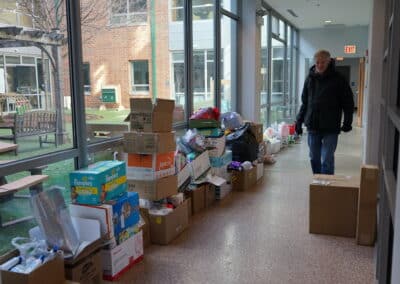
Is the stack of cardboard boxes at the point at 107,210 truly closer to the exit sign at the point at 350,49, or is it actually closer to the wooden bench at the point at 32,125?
the wooden bench at the point at 32,125

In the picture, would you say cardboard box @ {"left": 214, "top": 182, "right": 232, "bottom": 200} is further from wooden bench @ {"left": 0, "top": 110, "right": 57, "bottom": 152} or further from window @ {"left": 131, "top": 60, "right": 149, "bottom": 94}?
wooden bench @ {"left": 0, "top": 110, "right": 57, "bottom": 152}

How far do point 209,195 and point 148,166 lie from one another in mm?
1169

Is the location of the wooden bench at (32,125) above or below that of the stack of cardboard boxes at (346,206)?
above

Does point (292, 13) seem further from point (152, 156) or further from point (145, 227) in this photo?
point (145, 227)

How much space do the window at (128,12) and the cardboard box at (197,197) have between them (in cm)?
173

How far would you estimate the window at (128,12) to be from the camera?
3596 millimetres

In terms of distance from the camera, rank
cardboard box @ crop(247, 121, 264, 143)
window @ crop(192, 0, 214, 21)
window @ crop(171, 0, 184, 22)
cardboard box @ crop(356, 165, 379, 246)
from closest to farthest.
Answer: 1. cardboard box @ crop(356, 165, 379, 246)
2. window @ crop(171, 0, 184, 22)
3. window @ crop(192, 0, 214, 21)
4. cardboard box @ crop(247, 121, 264, 143)

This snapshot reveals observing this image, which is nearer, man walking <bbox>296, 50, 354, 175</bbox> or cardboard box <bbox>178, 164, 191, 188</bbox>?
cardboard box <bbox>178, 164, 191, 188</bbox>

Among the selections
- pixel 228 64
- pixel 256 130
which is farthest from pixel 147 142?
pixel 228 64

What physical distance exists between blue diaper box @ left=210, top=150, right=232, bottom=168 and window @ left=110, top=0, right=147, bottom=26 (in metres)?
1.66

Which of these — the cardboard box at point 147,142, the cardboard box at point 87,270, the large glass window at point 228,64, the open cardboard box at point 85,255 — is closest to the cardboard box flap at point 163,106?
the cardboard box at point 147,142

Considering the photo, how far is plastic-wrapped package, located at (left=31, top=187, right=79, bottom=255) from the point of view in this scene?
2275 millimetres

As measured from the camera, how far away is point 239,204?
164 inches

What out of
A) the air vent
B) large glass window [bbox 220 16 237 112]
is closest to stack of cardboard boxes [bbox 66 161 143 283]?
large glass window [bbox 220 16 237 112]
